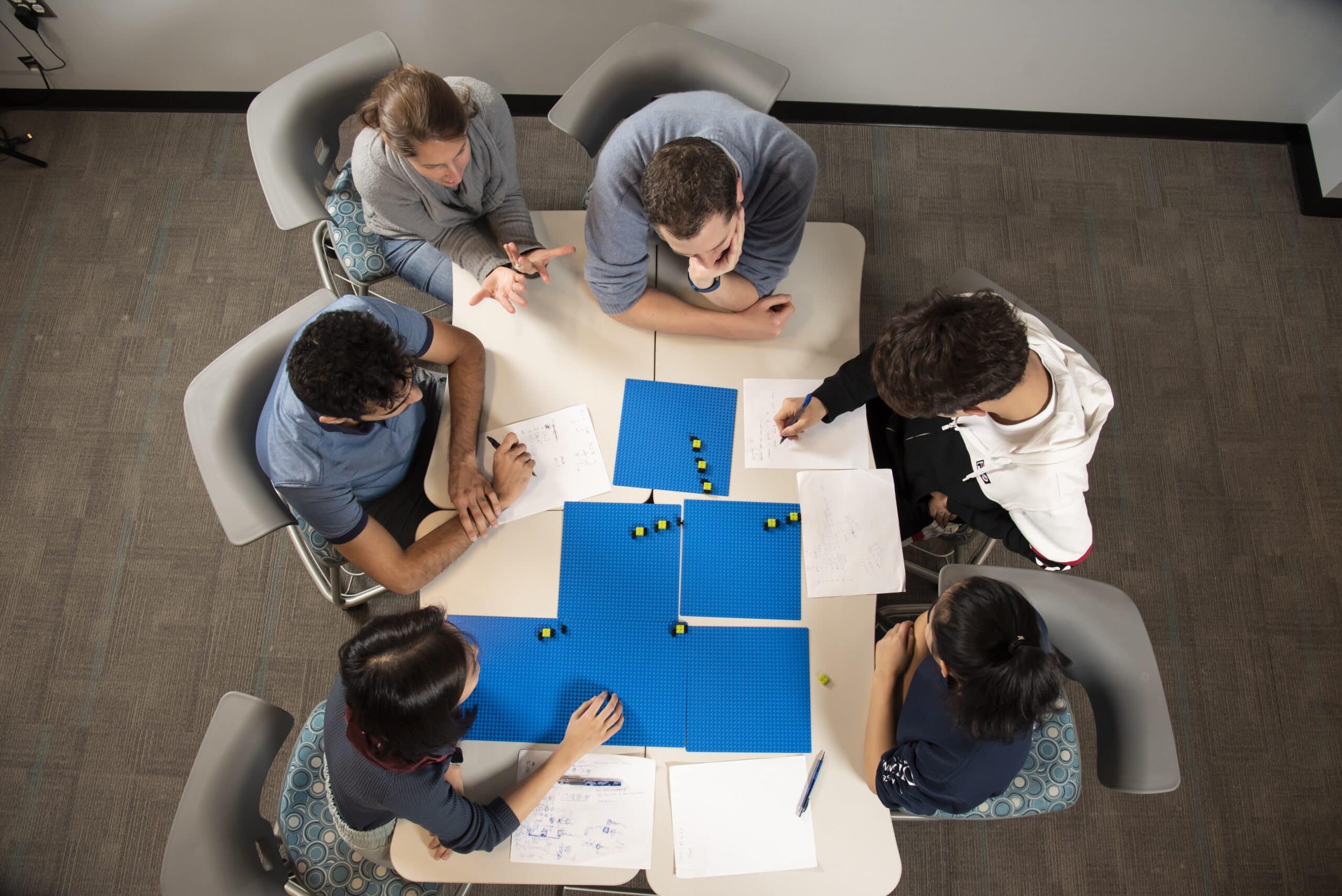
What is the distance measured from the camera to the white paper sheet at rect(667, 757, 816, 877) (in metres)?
1.46

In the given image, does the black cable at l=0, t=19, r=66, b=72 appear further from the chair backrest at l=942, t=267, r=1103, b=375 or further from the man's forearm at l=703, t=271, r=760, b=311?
the chair backrest at l=942, t=267, r=1103, b=375

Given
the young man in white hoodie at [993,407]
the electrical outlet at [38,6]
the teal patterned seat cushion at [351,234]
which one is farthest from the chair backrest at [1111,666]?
the electrical outlet at [38,6]

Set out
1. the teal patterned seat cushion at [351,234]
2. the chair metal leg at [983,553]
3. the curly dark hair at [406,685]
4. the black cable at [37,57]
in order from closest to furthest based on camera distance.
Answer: the curly dark hair at [406,685], the chair metal leg at [983,553], the teal patterned seat cushion at [351,234], the black cable at [37,57]

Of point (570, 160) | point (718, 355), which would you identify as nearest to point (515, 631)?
point (718, 355)

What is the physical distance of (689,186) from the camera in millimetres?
1393

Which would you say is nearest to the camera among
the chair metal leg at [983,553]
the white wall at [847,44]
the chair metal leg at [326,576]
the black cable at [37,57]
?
the chair metal leg at [326,576]

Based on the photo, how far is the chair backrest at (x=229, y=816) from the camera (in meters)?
1.42

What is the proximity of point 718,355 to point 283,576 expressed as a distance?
1.62 metres

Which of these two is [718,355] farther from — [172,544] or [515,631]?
[172,544]

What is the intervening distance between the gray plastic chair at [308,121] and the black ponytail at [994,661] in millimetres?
1601

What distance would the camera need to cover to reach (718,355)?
5.76 ft

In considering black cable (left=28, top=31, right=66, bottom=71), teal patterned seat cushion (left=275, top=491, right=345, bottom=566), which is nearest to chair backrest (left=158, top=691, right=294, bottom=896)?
teal patterned seat cushion (left=275, top=491, right=345, bottom=566)

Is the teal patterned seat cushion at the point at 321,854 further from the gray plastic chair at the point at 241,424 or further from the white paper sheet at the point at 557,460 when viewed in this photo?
the white paper sheet at the point at 557,460

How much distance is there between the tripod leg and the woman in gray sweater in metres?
1.73
